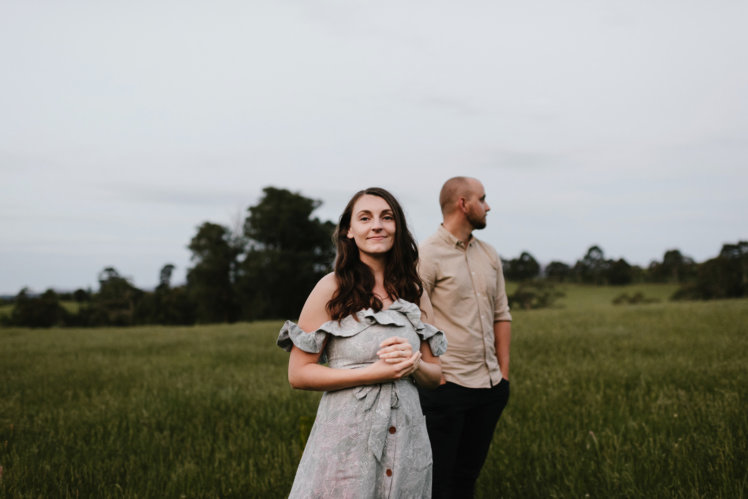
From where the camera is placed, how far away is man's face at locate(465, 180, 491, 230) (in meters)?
3.84

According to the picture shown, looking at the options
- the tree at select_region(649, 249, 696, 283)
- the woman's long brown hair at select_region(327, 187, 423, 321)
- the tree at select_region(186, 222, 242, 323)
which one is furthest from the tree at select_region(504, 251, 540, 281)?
the woman's long brown hair at select_region(327, 187, 423, 321)

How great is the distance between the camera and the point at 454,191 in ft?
12.8

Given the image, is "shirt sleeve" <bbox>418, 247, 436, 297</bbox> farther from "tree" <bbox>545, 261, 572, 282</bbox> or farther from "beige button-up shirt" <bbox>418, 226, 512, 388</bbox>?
"tree" <bbox>545, 261, 572, 282</bbox>

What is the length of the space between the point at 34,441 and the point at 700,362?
1044cm

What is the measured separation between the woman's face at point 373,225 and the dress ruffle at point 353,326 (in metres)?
0.30

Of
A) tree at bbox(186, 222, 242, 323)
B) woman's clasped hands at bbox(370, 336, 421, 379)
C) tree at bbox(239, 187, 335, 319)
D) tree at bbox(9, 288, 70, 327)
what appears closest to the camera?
woman's clasped hands at bbox(370, 336, 421, 379)

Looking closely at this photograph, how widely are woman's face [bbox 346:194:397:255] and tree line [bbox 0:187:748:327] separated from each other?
137 feet

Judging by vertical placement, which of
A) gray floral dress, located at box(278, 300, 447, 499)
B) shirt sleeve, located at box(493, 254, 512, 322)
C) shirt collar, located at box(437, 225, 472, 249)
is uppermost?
shirt collar, located at box(437, 225, 472, 249)

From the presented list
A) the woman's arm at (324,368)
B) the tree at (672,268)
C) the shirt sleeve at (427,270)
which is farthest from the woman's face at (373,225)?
the tree at (672,268)

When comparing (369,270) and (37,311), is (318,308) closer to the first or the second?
(369,270)

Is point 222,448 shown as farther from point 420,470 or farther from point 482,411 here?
point 420,470

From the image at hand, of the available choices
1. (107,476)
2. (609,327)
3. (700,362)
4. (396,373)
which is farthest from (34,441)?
(609,327)

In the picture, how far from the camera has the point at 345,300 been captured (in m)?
2.50

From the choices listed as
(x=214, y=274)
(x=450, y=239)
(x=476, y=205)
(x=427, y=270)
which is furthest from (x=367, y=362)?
(x=214, y=274)
